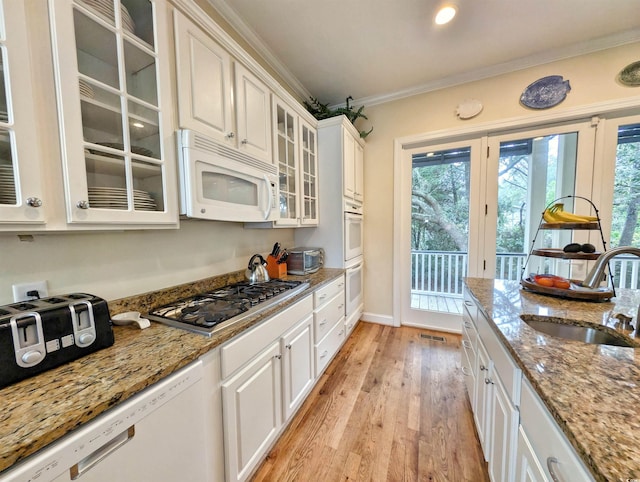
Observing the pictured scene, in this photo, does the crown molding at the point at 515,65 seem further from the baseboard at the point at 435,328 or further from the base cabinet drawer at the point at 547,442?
the base cabinet drawer at the point at 547,442

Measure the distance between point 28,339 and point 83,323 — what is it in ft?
0.40

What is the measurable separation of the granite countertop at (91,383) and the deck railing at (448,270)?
93.8 inches

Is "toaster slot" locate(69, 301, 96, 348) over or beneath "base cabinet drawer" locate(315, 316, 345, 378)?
over

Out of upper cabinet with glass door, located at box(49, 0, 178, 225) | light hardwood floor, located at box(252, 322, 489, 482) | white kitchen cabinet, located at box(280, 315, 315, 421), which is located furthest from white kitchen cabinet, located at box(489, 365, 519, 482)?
upper cabinet with glass door, located at box(49, 0, 178, 225)

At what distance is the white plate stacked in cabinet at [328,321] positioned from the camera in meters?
1.82

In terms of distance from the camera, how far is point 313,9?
1689 mm

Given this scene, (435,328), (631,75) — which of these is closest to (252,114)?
(435,328)

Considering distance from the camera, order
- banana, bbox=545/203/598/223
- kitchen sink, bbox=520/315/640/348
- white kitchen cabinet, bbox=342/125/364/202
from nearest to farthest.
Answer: kitchen sink, bbox=520/315/640/348, banana, bbox=545/203/598/223, white kitchen cabinet, bbox=342/125/364/202

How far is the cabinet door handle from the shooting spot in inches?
28.3

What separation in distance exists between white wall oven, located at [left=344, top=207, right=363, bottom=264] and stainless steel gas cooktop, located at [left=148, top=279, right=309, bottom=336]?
0.91 m

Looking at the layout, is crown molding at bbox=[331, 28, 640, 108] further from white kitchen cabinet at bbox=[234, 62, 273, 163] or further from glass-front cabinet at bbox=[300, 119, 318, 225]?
white kitchen cabinet at bbox=[234, 62, 273, 163]

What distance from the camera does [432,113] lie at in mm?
2656

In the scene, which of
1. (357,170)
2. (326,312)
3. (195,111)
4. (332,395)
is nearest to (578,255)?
(326,312)

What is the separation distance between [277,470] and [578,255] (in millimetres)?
2005
